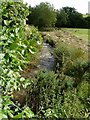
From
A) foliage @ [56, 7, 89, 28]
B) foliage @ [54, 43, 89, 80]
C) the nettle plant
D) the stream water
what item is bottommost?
the stream water

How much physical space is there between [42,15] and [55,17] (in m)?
0.97

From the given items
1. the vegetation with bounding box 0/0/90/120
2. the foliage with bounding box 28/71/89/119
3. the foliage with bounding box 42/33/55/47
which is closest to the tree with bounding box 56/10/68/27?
the foliage with bounding box 42/33/55/47

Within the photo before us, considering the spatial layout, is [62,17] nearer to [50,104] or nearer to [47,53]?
[47,53]

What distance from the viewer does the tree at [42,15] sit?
55.6 ft

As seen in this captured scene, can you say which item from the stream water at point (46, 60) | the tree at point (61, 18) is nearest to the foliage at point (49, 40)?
the stream water at point (46, 60)

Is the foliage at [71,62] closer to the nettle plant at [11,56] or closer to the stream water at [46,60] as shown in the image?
the stream water at [46,60]

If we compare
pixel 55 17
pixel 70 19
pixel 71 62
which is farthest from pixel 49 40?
pixel 70 19

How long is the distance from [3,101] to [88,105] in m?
4.06

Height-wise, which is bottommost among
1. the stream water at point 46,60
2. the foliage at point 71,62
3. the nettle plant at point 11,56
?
the stream water at point 46,60

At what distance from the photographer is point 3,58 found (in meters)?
1.76

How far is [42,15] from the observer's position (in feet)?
55.8

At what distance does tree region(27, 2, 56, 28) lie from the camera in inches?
668

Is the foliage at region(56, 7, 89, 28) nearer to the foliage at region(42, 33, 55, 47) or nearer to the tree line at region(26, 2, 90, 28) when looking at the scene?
the tree line at region(26, 2, 90, 28)

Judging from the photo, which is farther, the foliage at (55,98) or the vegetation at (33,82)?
the foliage at (55,98)
